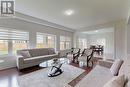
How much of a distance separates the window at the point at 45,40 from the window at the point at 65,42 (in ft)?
3.18

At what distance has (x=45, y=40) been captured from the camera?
6.32 meters

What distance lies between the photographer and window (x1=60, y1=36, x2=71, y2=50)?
305 inches

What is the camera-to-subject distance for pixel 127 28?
203 inches

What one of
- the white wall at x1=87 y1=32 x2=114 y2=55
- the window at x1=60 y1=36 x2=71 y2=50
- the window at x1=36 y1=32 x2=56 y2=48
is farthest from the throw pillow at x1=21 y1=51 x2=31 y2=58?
the white wall at x1=87 y1=32 x2=114 y2=55

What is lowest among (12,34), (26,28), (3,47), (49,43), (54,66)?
(54,66)

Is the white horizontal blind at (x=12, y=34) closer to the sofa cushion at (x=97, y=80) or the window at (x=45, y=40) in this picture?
the window at (x=45, y=40)

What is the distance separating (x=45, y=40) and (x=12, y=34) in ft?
7.57

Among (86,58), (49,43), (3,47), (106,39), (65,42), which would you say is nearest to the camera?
(3,47)

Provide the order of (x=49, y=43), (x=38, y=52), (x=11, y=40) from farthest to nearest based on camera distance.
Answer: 1. (x=49, y=43)
2. (x=38, y=52)
3. (x=11, y=40)

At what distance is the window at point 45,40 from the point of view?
5.82 metres

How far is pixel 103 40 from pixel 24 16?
10148mm

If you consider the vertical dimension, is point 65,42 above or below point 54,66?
above

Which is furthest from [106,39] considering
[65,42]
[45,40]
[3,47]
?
[3,47]

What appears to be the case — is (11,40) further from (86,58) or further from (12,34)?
(86,58)
